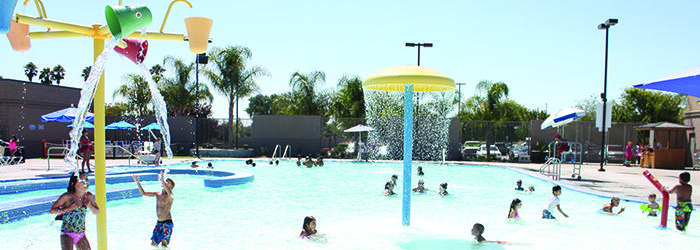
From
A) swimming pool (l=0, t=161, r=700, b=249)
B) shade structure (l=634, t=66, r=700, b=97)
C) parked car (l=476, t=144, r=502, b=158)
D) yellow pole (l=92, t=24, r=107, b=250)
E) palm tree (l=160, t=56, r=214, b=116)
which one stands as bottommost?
swimming pool (l=0, t=161, r=700, b=249)

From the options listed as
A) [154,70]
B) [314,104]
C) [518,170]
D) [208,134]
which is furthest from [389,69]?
[154,70]

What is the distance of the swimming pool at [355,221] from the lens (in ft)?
22.2

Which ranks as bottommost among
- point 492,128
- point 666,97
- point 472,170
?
point 472,170

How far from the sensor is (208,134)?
27.1 meters

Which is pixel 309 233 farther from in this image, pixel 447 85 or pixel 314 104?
pixel 314 104

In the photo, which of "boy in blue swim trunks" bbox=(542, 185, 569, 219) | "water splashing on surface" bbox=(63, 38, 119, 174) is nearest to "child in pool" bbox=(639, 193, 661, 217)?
"boy in blue swim trunks" bbox=(542, 185, 569, 219)

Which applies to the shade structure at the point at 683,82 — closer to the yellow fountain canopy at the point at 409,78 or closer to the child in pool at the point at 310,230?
the yellow fountain canopy at the point at 409,78

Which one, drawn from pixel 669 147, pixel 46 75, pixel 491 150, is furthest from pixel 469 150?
pixel 46 75

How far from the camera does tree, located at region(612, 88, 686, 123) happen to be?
39875mm

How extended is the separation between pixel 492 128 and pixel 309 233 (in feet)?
66.6

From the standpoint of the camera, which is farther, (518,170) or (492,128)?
(492,128)

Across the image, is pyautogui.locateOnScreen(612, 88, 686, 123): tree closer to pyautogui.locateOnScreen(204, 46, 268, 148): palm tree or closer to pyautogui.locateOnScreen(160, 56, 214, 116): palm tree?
pyautogui.locateOnScreen(204, 46, 268, 148): palm tree

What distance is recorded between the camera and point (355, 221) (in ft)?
27.7

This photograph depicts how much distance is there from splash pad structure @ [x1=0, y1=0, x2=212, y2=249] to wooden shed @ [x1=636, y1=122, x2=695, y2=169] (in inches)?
885
